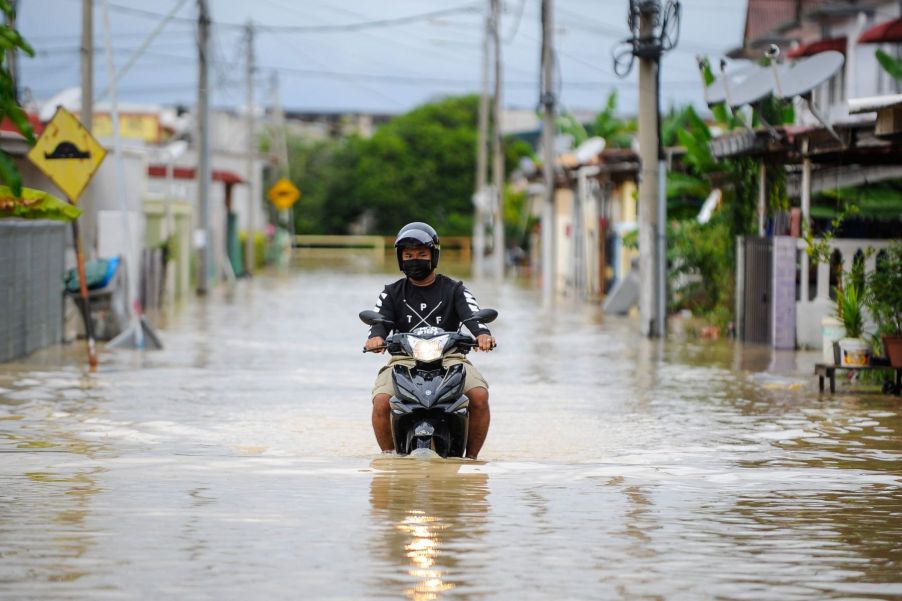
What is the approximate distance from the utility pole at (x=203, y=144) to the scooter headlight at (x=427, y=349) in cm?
3074

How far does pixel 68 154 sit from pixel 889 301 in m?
9.56

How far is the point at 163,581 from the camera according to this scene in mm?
7336

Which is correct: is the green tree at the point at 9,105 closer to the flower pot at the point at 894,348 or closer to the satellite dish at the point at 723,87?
the flower pot at the point at 894,348

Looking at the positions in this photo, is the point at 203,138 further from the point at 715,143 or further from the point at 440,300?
the point at 440,300

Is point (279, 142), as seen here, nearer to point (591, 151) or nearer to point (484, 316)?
point (591, 151)

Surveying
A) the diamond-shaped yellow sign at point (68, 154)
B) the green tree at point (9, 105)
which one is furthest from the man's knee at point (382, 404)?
the diamond-shaped yellow sign at point (68, 154)

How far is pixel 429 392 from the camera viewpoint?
10.4 m

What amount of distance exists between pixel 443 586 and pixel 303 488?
9.49 ft

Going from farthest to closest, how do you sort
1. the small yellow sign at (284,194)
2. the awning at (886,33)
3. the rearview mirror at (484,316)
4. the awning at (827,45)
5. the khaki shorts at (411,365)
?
1. the small yellow sign at (284,194)
2. the awning at (827,45)
3. the awning at (886,33)
4. the rearview mirror at (484,316)
5. the khaki shorts at (411,365)

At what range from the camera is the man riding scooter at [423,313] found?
10875 mm

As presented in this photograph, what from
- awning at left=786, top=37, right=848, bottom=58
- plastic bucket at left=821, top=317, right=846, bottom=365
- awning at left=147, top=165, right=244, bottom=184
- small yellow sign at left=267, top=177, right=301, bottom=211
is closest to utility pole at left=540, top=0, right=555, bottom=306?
awning at left=786, top=37, right=848, bottom=58

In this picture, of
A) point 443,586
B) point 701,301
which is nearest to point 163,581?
point 443,586

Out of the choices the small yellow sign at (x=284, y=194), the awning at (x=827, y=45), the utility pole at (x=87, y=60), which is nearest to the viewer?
the utility pole at (x=87, y=60)

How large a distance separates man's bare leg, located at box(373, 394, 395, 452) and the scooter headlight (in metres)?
0.49
